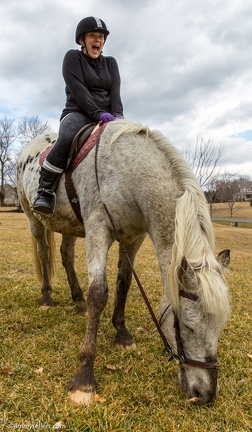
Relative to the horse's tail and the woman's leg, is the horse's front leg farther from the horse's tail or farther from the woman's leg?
the horse's tail

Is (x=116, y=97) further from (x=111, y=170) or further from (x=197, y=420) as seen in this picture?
(x=197, y=420)

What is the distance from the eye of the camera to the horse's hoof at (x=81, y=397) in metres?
2.43

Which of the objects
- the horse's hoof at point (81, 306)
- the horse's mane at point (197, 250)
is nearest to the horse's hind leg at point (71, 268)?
the horse's hoof at point (81, 306)

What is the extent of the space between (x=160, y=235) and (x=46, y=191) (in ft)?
5.13

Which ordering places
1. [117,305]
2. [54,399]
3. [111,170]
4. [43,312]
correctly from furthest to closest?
1. [43,312]
2. [117,305]
3. [111,170]
4. [54,399]

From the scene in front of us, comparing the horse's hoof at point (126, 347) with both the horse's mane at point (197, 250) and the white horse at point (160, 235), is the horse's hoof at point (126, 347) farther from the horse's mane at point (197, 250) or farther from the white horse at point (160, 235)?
the horse's mane at point (197, 250)

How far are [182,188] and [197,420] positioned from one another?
1.76 m

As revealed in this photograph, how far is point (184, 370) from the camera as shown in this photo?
2.47 m

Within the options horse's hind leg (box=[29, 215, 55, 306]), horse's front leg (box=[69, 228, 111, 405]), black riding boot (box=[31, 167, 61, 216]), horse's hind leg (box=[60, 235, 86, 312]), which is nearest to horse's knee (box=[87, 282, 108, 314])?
horse's front leg (box=[69, 228, 111, 405])

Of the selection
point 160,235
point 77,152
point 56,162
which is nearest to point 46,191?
point 56,162

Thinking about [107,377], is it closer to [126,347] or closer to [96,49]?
[126,347]

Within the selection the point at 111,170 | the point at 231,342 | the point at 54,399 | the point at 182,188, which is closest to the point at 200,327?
the point at 182,188

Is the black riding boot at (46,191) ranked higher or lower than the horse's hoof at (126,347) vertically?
higher

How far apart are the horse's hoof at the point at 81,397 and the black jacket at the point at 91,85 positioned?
2.64 metres
